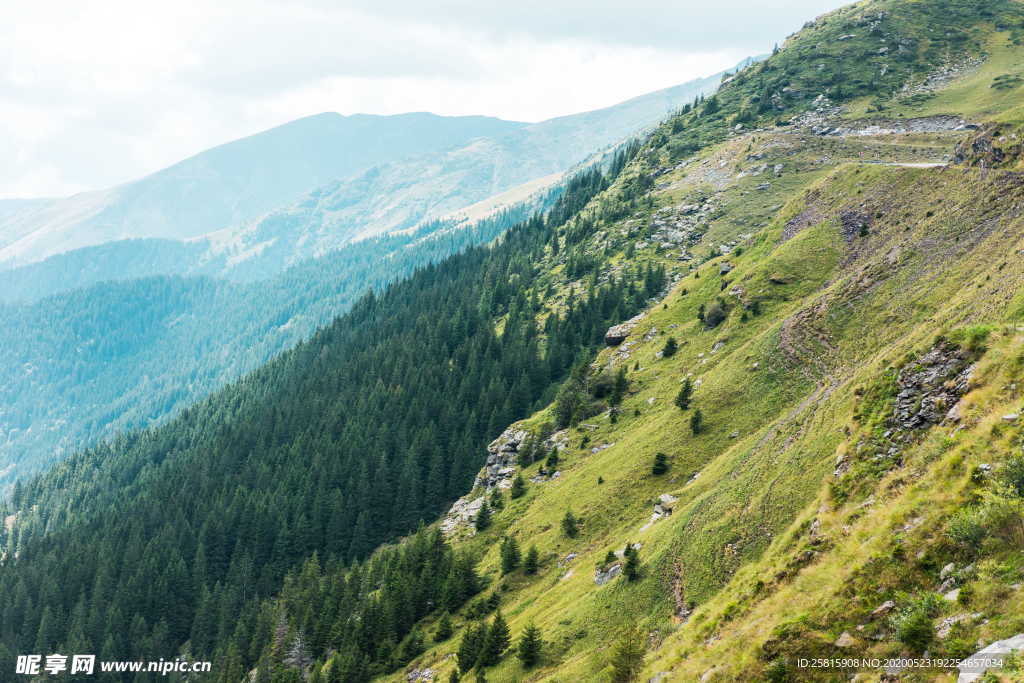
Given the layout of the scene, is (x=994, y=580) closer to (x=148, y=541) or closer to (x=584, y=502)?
(x=584, y=502)

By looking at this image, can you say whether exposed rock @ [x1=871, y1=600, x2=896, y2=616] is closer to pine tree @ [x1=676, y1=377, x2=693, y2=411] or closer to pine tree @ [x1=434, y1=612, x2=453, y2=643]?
pine tree @ [x1=676, y1=377, x2=693, y2=411]

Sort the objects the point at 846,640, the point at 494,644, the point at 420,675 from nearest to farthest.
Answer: the point at 846,640
the point at 494,644
the point at 420,675

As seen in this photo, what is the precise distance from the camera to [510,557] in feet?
226

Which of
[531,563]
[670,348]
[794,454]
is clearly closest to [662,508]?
[794,454]

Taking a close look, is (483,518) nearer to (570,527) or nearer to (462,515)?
(462,515)

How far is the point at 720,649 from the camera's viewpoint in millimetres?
28094

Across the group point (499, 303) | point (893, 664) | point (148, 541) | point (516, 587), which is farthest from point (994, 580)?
point (499, 303)

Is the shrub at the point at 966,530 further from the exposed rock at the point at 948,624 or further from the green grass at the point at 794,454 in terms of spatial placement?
the exposed rock at the point at 948,624

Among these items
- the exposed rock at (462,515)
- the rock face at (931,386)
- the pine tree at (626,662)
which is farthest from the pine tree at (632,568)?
the exposed rock at (462,515)

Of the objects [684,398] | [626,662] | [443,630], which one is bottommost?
[443,630]

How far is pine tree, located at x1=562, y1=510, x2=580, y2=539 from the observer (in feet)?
223

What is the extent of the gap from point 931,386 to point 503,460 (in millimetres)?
74692

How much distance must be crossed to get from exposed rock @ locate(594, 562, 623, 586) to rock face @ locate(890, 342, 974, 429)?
82.2 feet

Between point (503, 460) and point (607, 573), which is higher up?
point (607, 573)
